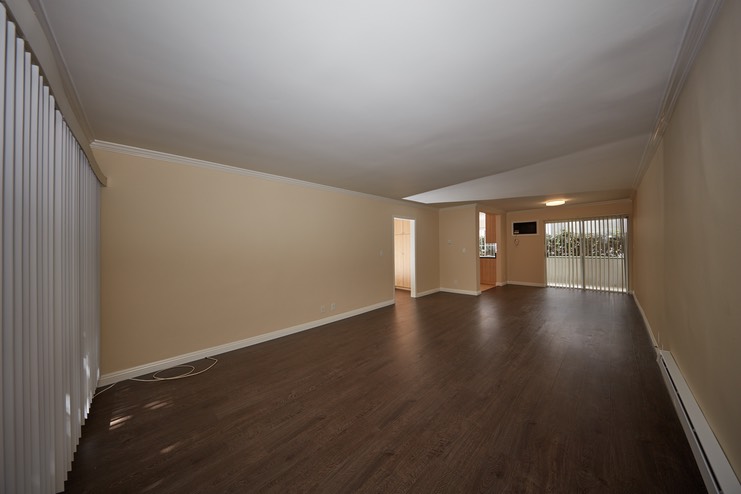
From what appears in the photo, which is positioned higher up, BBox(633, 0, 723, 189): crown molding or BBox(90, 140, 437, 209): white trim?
BBox(633, 0, 723, 189): crown molding

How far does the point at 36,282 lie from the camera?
1.34 m

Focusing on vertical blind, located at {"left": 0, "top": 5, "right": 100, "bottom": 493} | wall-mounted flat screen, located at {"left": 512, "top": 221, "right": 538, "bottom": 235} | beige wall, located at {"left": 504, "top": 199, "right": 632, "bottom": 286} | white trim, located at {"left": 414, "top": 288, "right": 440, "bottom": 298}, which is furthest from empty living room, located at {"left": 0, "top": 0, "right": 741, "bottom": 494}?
wall-mounted flat screen, located at {"left": 512, "top": 221, "right": 538, "bottom": 235}

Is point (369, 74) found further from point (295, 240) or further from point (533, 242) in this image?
point (533, 242)

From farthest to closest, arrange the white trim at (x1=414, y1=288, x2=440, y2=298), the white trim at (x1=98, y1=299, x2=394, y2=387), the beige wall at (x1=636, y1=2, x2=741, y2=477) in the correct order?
the white trim at (x1=414, y1=288, x2=440, y2=298), the white trim at (x1=98, y1=299, x2=394, y2=387), the beige wall at (x1=636, y1=2, x2=741, y2=477)

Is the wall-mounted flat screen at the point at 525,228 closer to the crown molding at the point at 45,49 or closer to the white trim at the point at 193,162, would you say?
the white trim at the point at 193,162

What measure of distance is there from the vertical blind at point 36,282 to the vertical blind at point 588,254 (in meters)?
9.85

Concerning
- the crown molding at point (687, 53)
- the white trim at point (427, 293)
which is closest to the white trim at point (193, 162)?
the white trim at point (427, 293)

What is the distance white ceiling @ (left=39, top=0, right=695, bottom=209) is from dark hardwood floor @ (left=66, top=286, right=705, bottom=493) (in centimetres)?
244

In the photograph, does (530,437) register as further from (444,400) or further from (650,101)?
(650,101)

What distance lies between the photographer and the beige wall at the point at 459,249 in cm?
728

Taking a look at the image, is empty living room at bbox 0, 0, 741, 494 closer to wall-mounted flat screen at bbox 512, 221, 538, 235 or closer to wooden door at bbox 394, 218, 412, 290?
wooden door at bbox 394, 218, 412, 290

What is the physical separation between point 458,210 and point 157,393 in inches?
280

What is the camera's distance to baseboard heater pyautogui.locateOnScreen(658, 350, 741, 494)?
1.31m

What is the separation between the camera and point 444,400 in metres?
2.41
